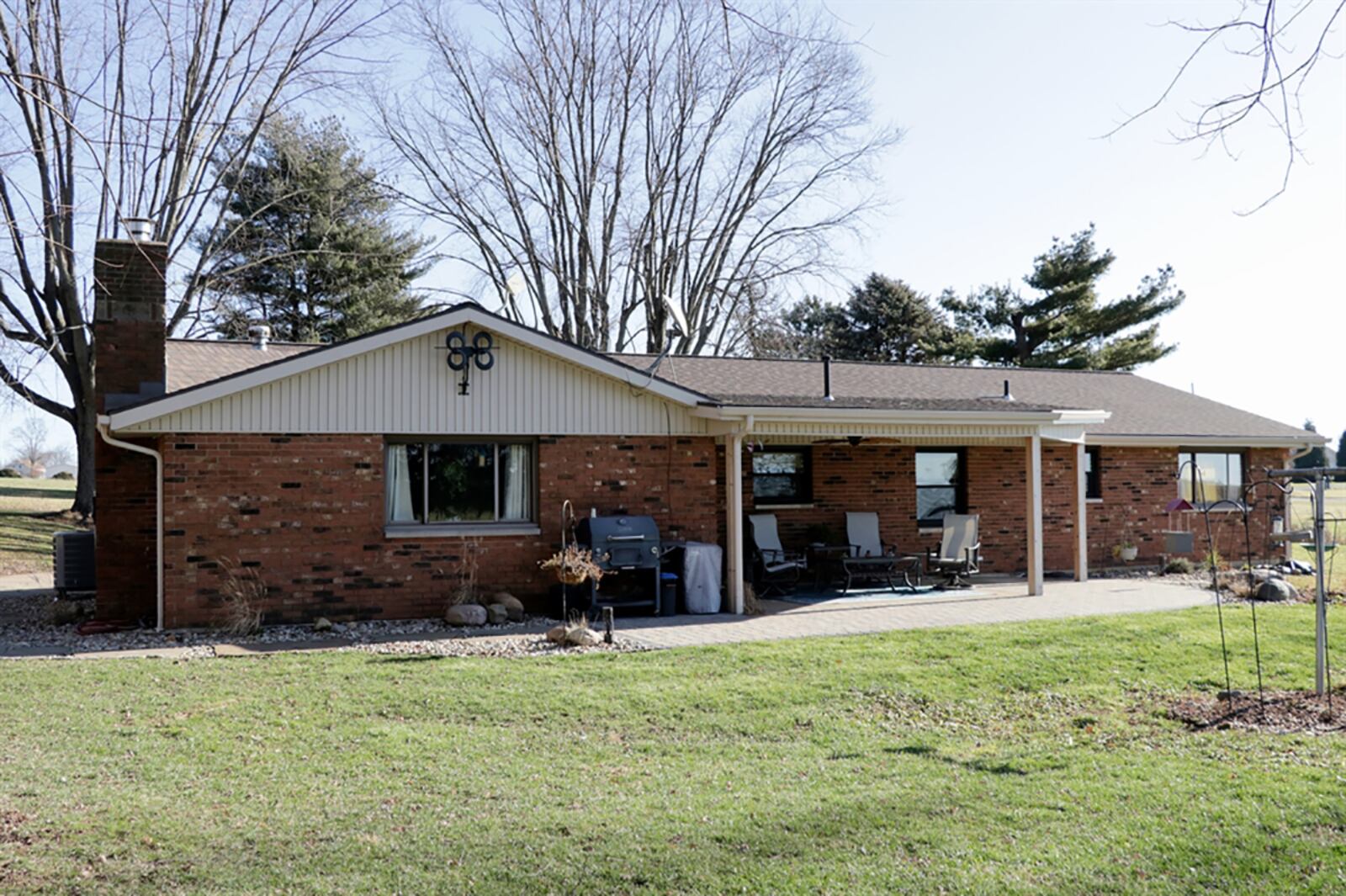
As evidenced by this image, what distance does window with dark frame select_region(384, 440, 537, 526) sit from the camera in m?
12.8

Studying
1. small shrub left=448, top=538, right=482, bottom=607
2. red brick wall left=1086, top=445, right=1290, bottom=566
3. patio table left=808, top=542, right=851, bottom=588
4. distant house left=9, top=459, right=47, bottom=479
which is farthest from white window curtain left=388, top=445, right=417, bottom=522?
distant house left=9, top=459, right=47, bottom=479

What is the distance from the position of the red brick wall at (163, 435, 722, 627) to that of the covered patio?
2071 millimetres

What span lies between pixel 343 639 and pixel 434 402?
2991 millimetres

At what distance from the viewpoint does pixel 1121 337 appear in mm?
38281

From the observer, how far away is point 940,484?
693 inches

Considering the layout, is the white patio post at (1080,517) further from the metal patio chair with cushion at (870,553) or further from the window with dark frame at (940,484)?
the metal patio chair with cushion at (870,553)

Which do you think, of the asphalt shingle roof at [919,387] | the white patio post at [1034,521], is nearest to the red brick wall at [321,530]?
the asphalt shingle roof at [919,387]

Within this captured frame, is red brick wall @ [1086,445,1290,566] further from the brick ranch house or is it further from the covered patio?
A: the brick ranch house

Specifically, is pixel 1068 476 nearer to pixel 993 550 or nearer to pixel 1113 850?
pixel 993 550

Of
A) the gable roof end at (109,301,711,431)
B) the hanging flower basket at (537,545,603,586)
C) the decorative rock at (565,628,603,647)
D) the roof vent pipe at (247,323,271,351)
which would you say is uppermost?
the roof vent pipe at (247,323,271,351)

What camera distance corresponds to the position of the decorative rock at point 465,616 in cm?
1210

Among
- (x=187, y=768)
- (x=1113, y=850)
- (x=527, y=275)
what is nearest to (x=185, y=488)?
(x=187, y=768)

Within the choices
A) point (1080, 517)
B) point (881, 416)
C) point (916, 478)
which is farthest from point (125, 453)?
point (1080, 517)

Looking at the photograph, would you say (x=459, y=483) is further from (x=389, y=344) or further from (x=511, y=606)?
(x=389, y=344)
